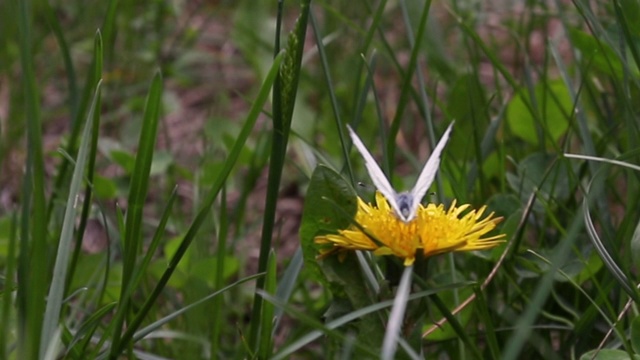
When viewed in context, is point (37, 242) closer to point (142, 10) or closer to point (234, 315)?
point (234, 315)

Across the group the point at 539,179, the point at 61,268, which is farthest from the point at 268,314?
the point at 539,179

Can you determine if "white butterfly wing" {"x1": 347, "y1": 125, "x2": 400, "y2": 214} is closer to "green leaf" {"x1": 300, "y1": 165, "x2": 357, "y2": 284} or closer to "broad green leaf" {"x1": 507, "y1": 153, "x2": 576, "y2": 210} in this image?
"green leaf" {"x1": 300, "y1": 165, "x2": 357, "y2": 284}

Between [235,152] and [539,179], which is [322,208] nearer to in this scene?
[235,152]

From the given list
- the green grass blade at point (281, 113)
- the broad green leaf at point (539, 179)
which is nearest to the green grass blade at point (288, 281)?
the green grass blade at point (281, 113)

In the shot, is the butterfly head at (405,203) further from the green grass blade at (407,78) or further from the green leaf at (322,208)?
the green grass blade at (407,78)

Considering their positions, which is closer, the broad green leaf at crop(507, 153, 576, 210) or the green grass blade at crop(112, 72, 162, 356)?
the green grass blade at crop(112, 72, 162, 356)

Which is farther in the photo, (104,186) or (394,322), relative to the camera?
(104,186)

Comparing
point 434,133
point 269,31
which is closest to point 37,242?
point 434,133

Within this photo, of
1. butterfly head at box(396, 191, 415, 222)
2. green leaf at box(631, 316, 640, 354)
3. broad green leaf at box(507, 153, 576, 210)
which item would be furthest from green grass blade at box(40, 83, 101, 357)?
broad green leaf at box(507, 153, 576, 210)

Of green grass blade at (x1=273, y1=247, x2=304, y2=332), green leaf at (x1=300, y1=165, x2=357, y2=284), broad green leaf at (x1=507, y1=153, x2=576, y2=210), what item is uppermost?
green leaf at (x1=300, y1=165, x2=357, y2=284)
